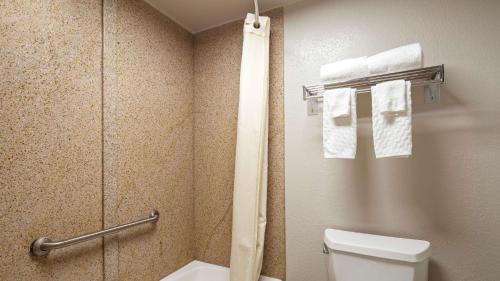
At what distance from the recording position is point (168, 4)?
1432 millimetres

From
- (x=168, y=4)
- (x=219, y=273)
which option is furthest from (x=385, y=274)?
(x=168, y=4)

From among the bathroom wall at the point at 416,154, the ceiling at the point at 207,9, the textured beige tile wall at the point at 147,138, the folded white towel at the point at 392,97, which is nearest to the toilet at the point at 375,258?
the bathroom wall at the point at 416,154

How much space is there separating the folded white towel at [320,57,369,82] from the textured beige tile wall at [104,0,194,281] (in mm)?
959

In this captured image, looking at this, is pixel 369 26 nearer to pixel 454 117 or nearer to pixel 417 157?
pixel 454 117

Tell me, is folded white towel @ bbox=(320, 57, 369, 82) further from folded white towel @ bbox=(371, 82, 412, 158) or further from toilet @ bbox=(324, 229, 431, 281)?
toilet @ bbox=(324, 229, 431, 281)

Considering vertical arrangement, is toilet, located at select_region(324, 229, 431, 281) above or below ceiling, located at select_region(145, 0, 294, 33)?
below

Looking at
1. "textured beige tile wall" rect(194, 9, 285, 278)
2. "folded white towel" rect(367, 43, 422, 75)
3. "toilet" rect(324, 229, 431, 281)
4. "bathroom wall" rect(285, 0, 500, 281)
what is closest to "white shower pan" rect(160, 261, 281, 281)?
"textured beige tile wall" rect(194, 9, 285, 278)

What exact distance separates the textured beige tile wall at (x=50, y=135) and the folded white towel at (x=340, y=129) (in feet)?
3.55

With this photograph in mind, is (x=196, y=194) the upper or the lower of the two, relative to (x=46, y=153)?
lower

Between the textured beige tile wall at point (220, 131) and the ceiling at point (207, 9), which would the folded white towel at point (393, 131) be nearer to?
the textured beige tile wall at point (220, 131)

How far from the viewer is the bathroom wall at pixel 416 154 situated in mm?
1024

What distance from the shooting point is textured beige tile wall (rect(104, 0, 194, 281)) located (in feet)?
3.91

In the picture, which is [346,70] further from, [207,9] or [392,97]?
[207,9]

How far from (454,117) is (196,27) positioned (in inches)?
62.5
